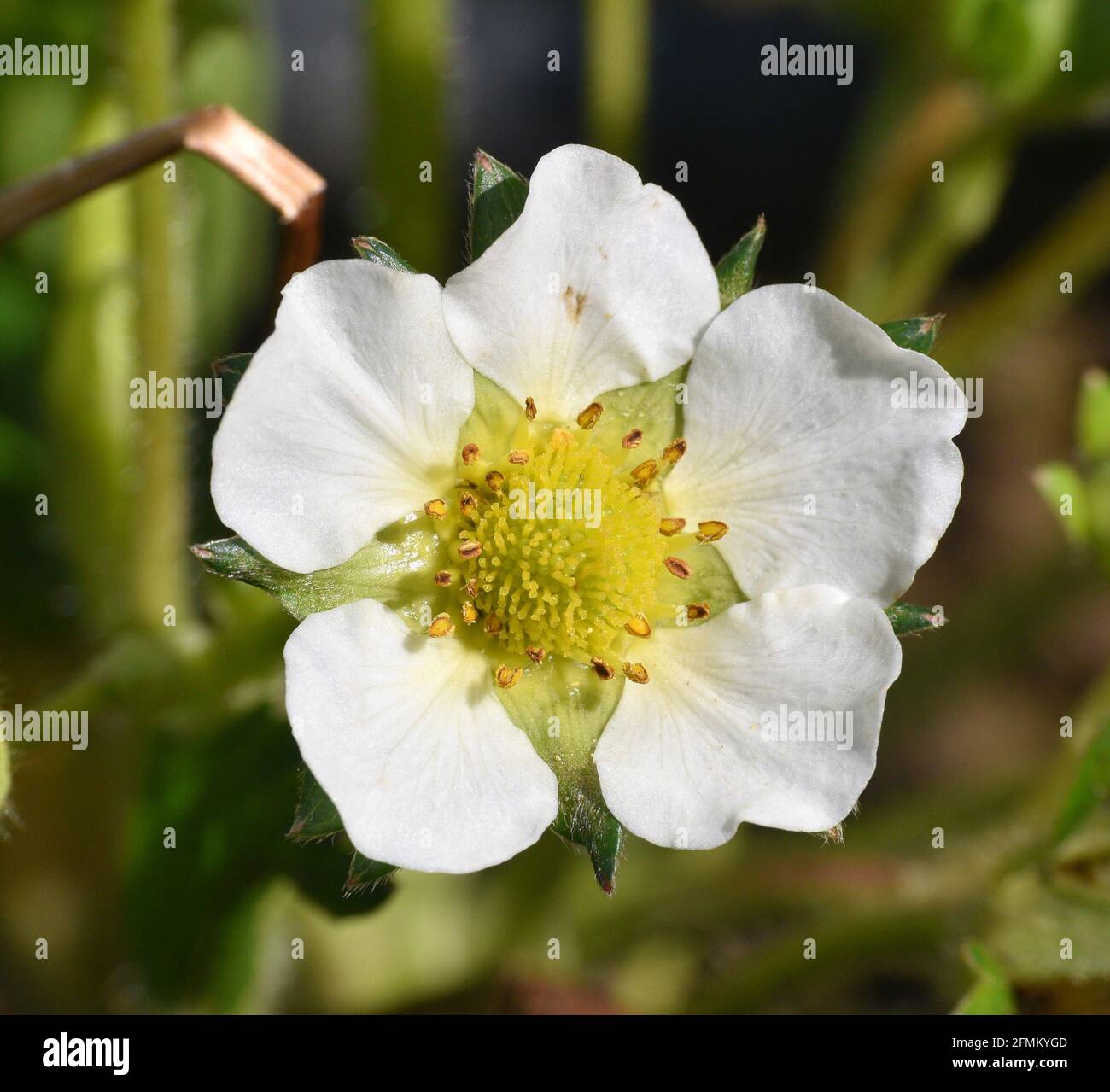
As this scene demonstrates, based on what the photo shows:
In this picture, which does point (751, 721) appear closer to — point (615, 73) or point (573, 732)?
point (573, 732)

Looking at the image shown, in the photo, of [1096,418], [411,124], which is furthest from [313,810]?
[411,124]

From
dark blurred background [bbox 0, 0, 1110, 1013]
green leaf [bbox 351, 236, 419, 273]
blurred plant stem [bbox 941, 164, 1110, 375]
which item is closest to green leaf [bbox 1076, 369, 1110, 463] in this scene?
dark blurred background [bbox 0, 0, 1110, 1013]

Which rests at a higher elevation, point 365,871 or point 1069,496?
point 1069,496

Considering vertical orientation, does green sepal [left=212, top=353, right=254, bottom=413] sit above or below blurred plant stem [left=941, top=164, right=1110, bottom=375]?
below

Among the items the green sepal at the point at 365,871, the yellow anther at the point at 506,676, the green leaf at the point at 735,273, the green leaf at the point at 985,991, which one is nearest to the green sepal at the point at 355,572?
the yellow anther at the point at 506,676

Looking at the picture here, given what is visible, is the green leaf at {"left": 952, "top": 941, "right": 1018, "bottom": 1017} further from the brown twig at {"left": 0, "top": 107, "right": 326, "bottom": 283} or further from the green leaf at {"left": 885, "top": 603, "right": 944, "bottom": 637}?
the brown twig at {"left": 0, "top": 107, "right": 326, "bottom": 283}

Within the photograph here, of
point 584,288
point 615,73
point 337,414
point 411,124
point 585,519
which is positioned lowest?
point 585,519

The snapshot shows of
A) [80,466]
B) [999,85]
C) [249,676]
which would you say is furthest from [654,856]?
[999,85]
